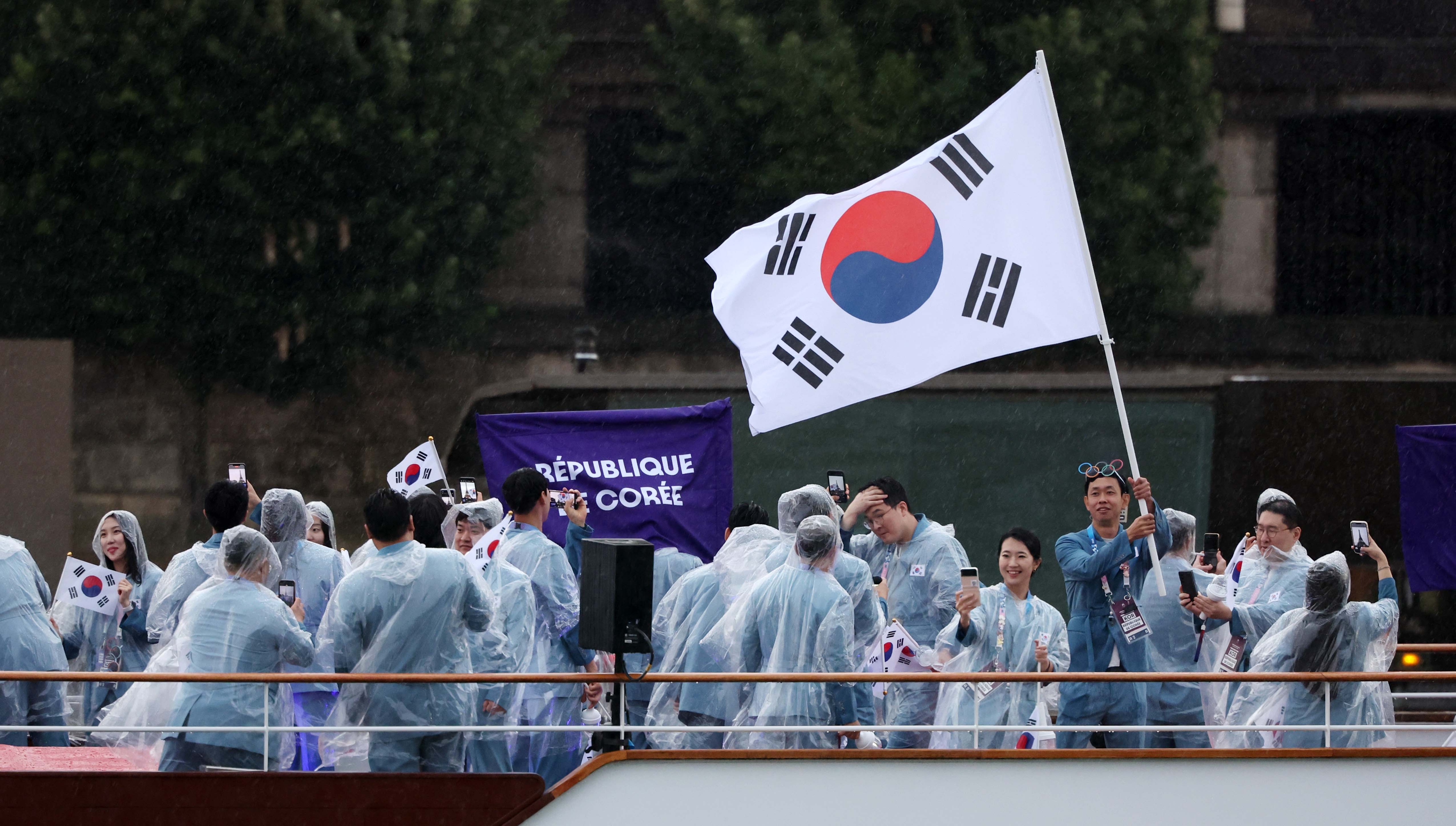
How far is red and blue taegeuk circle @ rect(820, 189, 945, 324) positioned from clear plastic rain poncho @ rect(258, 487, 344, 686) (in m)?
2.54

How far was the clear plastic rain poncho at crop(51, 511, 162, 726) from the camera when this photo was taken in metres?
6.67

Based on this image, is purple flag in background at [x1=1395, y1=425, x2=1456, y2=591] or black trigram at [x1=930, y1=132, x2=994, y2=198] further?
purple flag in background at [x1=1395, y1=425, x2=1456, y2=591]

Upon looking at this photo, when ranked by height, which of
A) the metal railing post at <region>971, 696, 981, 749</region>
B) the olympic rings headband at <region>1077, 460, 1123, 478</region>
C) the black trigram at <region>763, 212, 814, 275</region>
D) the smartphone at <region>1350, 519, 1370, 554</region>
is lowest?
the metal railing post at <region>971, 696, 981, 749</region>

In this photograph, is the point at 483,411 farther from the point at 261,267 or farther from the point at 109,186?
the point at 109,186

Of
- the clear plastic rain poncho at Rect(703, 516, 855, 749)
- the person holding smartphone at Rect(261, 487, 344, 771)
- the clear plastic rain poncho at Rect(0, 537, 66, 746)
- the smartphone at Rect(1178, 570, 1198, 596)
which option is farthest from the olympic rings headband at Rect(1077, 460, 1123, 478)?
the clear plastic rain poncho at Rect(0, 537, 66, 746)

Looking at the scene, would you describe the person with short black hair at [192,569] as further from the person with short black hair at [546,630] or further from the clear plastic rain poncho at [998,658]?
the clear plastic rain poncho at [998,658]

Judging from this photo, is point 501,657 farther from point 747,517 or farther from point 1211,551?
point 1211,551

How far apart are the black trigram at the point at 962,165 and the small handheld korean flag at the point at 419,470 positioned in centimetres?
362

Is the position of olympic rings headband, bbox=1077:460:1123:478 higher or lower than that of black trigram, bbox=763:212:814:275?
lower

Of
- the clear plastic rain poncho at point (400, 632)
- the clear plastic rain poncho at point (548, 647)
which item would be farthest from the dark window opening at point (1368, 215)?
the clear plastic rain poncho at point (400, 632)

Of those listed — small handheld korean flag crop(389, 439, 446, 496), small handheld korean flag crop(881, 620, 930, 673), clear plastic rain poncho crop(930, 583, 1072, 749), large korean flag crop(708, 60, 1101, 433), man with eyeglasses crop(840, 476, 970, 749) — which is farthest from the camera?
small handheld korean flag crop(389, 439, 446, 496)

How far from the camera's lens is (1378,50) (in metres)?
13.5

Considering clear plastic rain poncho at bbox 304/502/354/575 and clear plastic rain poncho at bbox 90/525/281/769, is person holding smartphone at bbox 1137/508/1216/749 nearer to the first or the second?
clear plastic rain poncho at bbox 90/525/281/769

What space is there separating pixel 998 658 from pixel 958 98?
7.58 m
